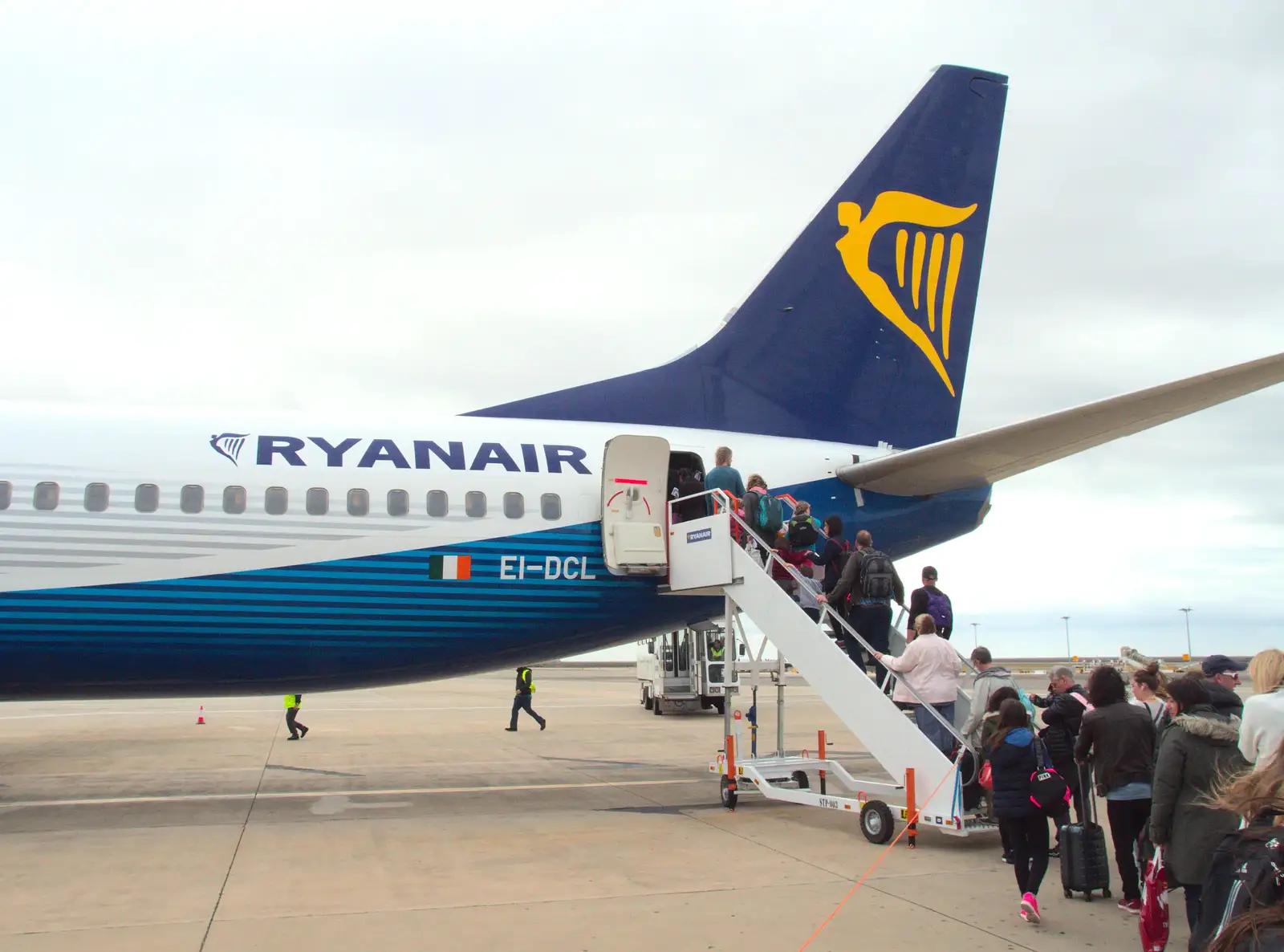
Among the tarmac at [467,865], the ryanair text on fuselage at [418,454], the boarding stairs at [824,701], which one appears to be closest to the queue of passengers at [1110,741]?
the boarding stairs at [824,701]

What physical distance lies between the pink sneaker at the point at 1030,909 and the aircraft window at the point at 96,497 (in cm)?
1034

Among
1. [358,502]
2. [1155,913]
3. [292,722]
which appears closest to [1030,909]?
[1155,913]

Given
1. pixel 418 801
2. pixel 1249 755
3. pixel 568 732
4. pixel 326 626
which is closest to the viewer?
pixel 1249 755

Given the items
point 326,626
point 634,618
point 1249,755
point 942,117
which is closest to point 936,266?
point 942,117

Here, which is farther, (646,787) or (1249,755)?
(646,787)

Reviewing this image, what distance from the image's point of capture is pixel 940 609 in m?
12.8

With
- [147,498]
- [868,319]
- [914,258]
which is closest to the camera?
[147,498]

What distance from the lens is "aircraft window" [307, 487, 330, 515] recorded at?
12258 millimetres

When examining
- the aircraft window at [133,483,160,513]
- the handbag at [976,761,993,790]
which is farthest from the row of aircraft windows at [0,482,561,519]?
the handbag at [976,761,993,790]

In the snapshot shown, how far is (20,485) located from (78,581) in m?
1.29

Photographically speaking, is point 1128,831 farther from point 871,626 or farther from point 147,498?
point 147,498

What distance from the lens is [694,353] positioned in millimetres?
15375

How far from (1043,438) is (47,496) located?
11735 millimetres

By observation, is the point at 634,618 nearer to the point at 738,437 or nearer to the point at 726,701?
the point at 726,701
